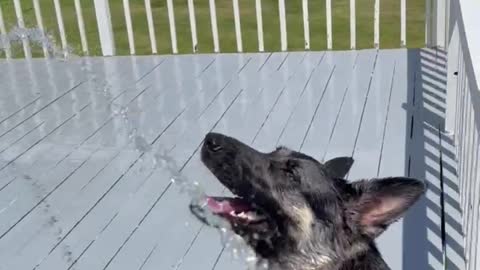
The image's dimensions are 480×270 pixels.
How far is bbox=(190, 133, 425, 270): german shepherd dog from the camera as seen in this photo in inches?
112

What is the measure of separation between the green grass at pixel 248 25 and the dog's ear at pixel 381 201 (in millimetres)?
7047

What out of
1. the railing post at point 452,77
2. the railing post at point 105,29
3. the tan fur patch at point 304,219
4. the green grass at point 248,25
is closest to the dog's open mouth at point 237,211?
the tan fur patch at point 304,219

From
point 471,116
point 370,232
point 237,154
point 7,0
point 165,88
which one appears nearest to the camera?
point 370,232

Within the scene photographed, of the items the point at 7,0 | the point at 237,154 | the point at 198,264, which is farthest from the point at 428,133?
the point at 7,0

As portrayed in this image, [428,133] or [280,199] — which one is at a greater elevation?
[280,199]

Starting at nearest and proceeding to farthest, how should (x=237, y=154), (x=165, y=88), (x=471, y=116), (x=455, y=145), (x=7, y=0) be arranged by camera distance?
(x=237, y=154), (x=471, y=116), (x=455, y=145), (x=165, y=88), (x=7, y=0)

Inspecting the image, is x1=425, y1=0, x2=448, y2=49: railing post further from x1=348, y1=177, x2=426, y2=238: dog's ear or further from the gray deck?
x1=348, y1=177, x2=426, y2=238: dog's ear

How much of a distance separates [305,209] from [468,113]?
1355 mm

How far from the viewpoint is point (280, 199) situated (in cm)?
296

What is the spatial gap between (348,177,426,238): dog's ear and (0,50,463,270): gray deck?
1115 millimetres

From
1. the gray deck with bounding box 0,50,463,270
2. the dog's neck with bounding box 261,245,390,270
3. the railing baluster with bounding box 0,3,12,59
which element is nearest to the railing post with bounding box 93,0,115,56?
the gray deck with bounding box 0,50,463,270

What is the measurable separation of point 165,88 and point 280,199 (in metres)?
3.74

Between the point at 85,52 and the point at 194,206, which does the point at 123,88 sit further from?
the point at 194,206

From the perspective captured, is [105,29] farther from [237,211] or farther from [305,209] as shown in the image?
[305,209]
